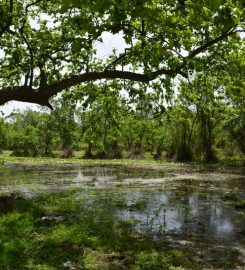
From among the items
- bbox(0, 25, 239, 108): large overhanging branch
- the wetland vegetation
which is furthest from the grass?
bbox(0, 25, 239, 108): large overhanging branch

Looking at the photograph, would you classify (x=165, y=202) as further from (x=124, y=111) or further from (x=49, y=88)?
(x=49, y=88)

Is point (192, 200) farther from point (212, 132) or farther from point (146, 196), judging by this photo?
point (212, 132)

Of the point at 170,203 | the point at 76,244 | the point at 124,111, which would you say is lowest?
the point at 76,244

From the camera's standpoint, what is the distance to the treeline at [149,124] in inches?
702

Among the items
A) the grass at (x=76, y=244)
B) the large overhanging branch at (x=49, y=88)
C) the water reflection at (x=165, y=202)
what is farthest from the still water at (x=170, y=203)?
the large overhanging branch at (x=49, y=88)

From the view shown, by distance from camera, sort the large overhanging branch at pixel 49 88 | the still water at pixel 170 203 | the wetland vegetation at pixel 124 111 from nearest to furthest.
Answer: the wetland vegetation at pixel 124 111 < the still water at pixel 170 203 < the large overhanging branch at pixel 49 88

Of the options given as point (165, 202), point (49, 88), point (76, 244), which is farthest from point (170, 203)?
point (76, 244)

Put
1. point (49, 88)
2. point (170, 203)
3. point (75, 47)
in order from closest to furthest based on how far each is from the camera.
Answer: point (75, 47) < point (49, 88) < point (170, 203)

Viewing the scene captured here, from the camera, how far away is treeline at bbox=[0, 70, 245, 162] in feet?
58.5

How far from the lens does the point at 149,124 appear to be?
21.9 meters

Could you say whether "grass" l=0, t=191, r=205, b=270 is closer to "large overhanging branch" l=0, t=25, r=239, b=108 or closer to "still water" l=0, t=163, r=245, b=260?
"still water" l=0, t=163, r=245, b=260

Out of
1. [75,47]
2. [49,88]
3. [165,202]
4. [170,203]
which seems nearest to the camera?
[75,47]

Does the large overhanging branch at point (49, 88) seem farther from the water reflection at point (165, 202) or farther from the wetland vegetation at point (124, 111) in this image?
the water reflection at point (165, 202)

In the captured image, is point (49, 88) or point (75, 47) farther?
point (49, 88)
